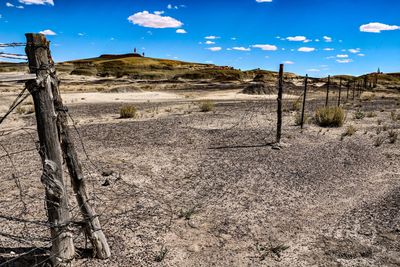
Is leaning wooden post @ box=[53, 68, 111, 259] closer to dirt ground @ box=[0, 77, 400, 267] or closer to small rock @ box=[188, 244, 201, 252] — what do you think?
dirt ground @ box=[0, 77, 400, 267]

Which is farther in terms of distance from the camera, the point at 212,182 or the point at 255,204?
the point at 212,182

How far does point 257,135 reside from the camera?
46.4ft

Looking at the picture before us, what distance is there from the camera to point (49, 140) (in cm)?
433

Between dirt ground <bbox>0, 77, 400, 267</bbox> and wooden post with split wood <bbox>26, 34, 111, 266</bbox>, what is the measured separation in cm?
35

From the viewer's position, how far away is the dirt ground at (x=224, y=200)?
18.0 feet

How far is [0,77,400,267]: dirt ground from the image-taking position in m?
5.50

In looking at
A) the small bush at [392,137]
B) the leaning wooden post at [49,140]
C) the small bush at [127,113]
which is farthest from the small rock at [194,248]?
the small bush at [127,113]

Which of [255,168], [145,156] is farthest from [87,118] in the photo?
[255,168]

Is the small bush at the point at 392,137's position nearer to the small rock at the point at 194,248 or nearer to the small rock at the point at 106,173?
the small rock at the point at 106,173

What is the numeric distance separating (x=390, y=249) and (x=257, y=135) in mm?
8640

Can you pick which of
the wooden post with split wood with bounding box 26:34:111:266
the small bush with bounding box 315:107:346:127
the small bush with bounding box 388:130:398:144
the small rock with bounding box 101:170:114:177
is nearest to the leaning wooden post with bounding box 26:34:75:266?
the wooden post with split wood with bounding box 26:34:111:266

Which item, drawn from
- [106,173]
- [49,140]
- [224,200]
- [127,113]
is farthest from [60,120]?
[127,113]

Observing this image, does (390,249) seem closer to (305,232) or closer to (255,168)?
(305,232)

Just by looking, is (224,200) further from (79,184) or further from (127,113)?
(127,113)
